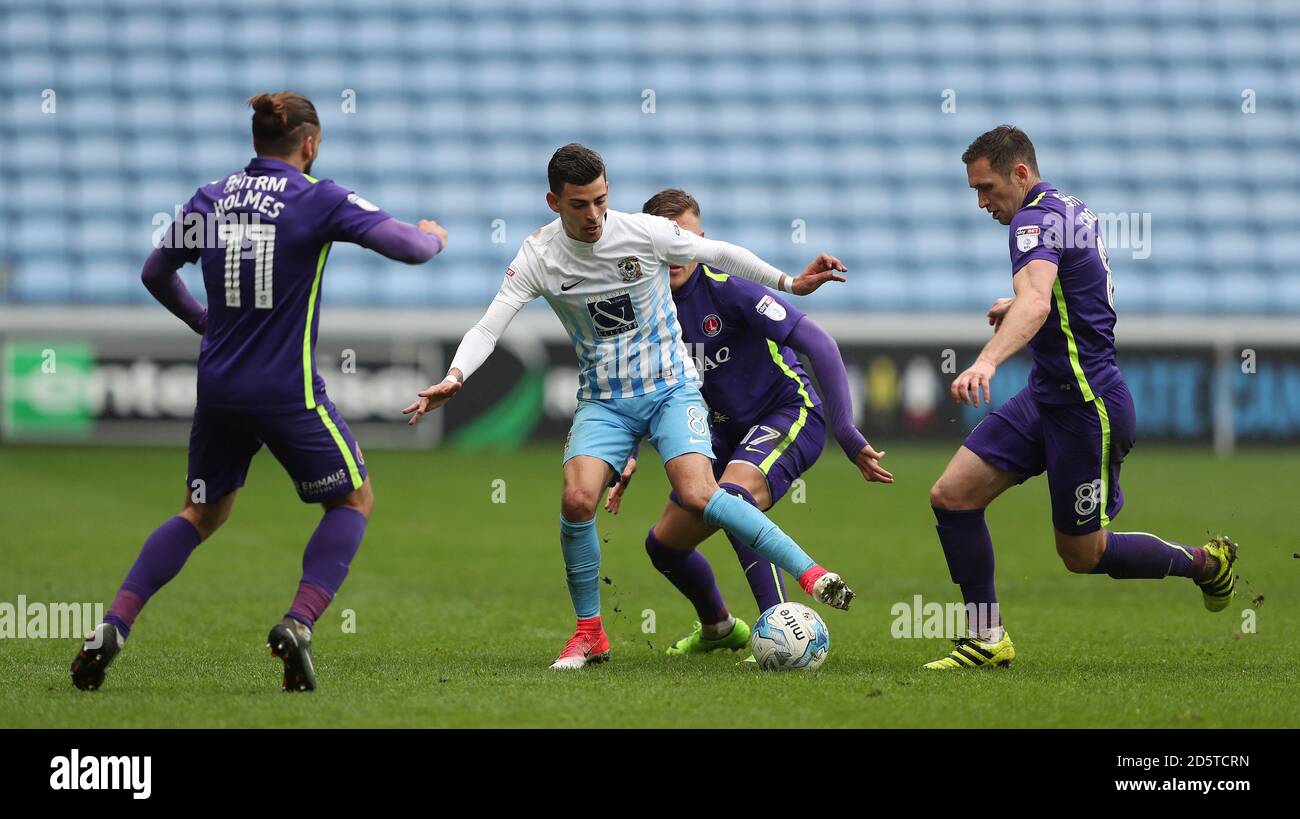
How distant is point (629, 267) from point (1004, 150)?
148 centimetres

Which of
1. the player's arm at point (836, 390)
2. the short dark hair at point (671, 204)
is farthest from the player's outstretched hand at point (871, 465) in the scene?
the short dark hair at point (671, 204)

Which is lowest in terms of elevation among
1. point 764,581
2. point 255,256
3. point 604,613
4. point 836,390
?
point 604,613

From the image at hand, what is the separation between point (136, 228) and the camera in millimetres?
21062

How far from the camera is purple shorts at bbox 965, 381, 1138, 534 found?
19.6ft

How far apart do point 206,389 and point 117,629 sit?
85 cm

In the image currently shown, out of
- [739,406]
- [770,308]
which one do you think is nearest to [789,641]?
[739,406]

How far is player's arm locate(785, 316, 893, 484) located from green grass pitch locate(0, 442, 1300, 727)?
2.57 feet

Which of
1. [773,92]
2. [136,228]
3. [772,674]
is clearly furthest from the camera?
[773,92]

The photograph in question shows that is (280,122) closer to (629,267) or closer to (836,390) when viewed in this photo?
(629,267)

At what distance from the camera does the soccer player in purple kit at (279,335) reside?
520 centimetres

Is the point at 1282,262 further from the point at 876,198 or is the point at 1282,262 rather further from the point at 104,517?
the point at 104,517

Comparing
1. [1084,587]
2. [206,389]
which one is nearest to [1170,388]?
[1084,587]

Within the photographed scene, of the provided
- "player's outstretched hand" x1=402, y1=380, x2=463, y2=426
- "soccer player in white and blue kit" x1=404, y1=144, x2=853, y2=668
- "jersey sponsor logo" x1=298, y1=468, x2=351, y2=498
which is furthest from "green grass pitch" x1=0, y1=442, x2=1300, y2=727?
"player's outstretched hand" x1=402, y1=380, x2=463, y2=426

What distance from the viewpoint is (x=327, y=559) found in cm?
533
